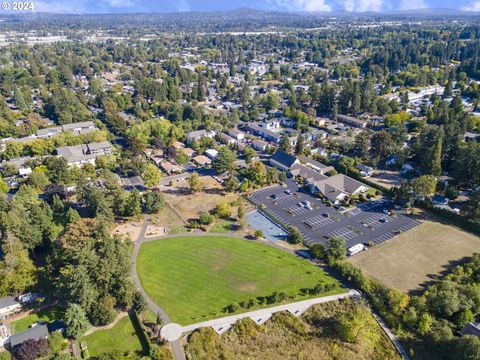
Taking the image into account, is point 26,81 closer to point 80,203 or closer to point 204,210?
point 80,203

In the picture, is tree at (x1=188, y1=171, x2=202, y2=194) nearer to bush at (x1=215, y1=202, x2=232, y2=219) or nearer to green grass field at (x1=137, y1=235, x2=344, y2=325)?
bush at (x1=215, y1=202, x2=232, y2=219)

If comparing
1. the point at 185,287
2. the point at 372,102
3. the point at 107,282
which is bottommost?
the point at 185,287

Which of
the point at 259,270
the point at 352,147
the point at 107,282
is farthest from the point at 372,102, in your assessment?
the point at 107,282

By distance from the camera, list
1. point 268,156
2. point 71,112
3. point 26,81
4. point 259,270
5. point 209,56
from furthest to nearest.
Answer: point 209,56 < point 26,81 < point 71,112 < point 268,156 < point 259,270

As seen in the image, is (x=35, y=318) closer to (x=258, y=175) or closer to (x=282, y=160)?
(x=258, y=175)

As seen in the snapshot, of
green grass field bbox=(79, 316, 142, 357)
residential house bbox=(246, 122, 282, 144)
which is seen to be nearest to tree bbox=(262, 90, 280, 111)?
residential house bbox=(246, 122, 282, 144)

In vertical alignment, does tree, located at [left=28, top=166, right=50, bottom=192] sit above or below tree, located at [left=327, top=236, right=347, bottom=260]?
above
